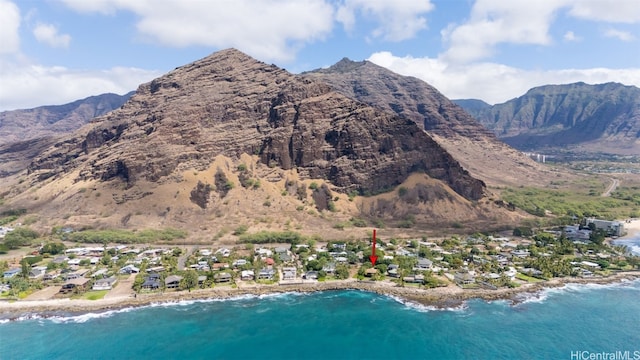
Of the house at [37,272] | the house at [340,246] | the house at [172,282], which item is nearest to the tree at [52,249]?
the house at [37,272]

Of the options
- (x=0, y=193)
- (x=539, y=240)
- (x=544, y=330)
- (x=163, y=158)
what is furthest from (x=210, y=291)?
(x=0, y=193)

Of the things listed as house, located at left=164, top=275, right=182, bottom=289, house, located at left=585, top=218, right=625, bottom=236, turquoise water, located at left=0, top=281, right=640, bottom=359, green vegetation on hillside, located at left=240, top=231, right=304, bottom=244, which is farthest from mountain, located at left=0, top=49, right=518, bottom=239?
turquoise water, located at left=0, top=281, right=640, bottom=359

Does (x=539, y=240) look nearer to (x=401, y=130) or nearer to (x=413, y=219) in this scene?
(x=413, y=219)

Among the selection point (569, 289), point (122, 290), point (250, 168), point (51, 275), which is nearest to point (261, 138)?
point (250, 168)

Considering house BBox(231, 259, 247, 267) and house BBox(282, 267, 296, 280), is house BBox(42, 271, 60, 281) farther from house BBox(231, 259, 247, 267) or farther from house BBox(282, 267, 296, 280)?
house BBox(282, 267, 296, 280)

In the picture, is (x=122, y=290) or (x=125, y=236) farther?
(x=125, y=236)

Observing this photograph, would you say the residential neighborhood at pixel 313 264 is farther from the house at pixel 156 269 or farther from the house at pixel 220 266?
the house at pixel 156 269

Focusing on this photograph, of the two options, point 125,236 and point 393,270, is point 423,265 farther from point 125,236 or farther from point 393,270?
point 125,236
